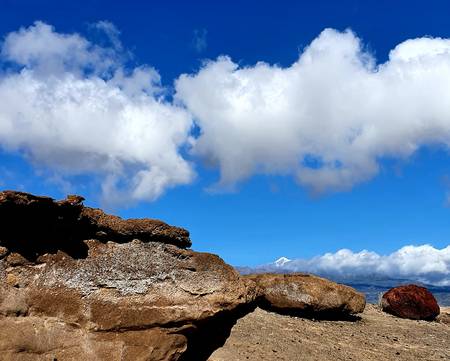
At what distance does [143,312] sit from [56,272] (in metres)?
2.14

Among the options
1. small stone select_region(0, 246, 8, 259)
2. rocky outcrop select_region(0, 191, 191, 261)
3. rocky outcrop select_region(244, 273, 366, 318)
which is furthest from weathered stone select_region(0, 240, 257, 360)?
rocky outcrop select_region(244, 273, 366, 318)

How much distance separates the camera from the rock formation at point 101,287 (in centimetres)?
1180

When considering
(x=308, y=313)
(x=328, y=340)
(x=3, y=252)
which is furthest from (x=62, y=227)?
(x=308, y=313)

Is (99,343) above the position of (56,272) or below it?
below

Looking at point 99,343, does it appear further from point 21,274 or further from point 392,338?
point 392,338

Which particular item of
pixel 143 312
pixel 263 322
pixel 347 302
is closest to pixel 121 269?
pixel 143 312

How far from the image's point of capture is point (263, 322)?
2378cm

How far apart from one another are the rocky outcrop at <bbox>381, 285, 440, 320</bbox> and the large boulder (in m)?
22.9

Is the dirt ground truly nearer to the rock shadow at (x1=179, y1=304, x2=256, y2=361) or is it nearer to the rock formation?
the rock shadow at (x1=179, y1=304, x2=256, y2=361)

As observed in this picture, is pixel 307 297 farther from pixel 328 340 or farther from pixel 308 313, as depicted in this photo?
pixel 328 340

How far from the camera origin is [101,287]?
40.7 ft

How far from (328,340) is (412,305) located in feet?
42.5

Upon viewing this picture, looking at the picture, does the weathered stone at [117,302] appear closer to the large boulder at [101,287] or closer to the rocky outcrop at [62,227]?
the large boulder at [101,287]

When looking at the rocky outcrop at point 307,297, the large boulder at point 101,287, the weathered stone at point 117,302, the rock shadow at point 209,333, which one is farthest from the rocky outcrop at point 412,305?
the weathered stone at point 117,302
